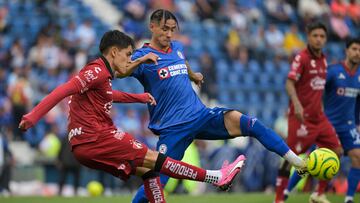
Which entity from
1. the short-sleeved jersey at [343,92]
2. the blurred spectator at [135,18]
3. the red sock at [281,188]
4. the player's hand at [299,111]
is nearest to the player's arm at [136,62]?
the player's hand at [299,111]

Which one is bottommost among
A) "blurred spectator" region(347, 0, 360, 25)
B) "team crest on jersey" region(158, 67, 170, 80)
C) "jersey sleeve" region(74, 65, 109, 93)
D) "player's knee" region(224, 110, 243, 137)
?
"player's knee" region(224, 110, 243, 137)

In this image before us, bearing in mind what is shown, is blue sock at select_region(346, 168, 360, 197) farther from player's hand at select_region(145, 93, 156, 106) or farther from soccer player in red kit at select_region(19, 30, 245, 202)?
player's hand at select_region(145, 93, 156, 106)

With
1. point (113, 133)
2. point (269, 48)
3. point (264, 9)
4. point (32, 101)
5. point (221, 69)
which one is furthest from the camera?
point (264, 9)

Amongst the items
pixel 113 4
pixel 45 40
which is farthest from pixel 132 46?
pixel 113 4

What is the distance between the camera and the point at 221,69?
23.4 meters

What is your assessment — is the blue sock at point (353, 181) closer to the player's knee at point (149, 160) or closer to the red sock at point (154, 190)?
the red sock at point (154, 190)

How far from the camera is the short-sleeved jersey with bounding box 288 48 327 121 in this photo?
1186cm

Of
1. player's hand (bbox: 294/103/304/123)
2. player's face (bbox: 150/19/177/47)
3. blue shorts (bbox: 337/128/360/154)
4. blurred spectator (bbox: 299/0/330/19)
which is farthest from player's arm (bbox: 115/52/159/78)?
blurred spectator (bbox: 299/0/330/19)

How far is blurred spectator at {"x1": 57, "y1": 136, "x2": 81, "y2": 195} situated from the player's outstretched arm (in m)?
10.4

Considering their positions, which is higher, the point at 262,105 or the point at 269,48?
the point at 269,48

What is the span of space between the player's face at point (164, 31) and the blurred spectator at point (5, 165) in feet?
29.2

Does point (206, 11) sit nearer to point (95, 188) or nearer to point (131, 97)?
point (95, 188)

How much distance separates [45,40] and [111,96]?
13618 millimetres

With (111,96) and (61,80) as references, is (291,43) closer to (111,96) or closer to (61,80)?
(61,80)
